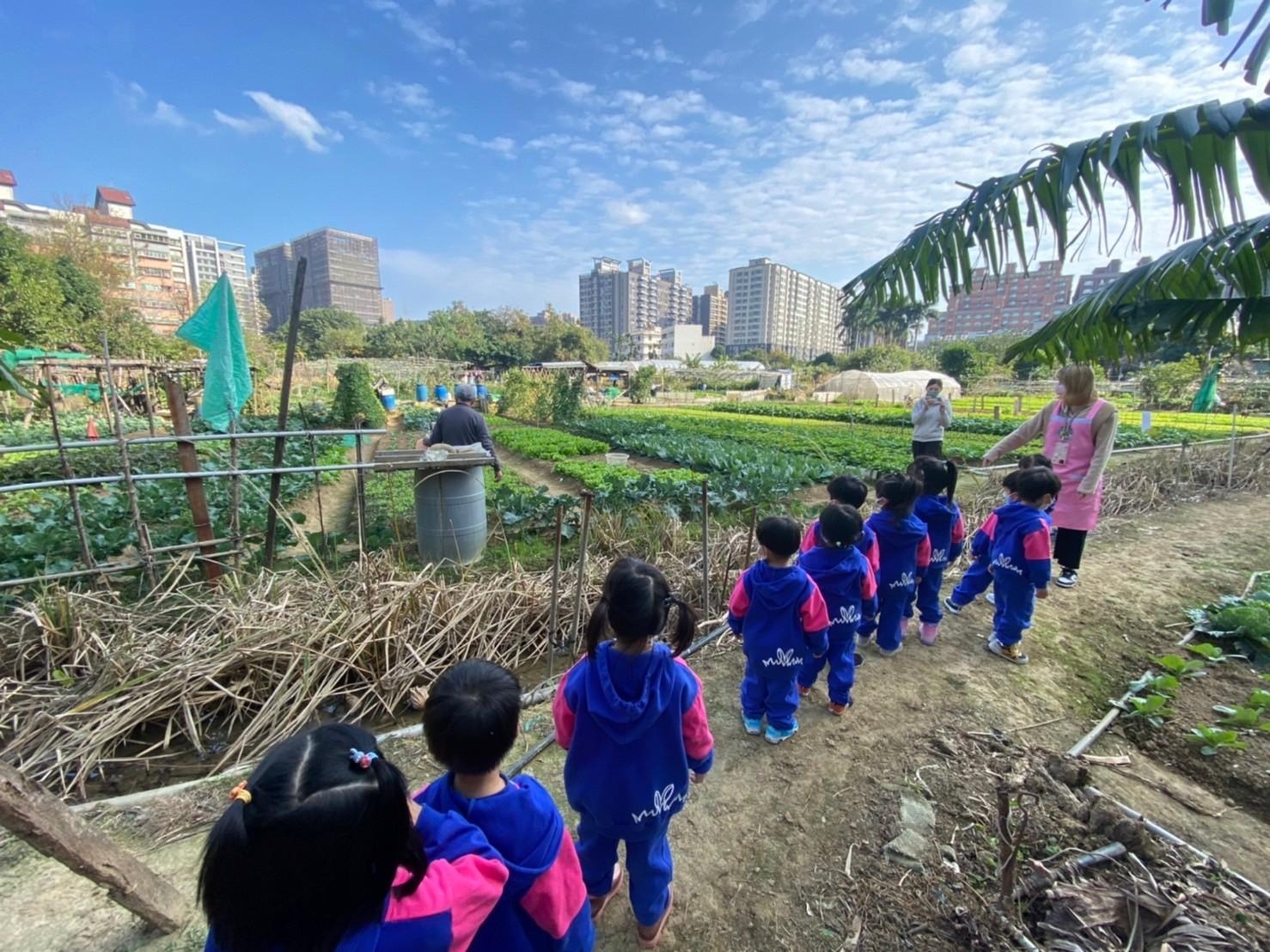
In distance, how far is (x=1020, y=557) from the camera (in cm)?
372

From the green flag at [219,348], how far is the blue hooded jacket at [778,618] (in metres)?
4.32

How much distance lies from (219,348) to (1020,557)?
20.5 feet

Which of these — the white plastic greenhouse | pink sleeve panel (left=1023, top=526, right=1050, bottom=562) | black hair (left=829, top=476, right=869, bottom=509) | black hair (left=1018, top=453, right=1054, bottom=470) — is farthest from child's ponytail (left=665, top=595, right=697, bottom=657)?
the white plastic greenhouse

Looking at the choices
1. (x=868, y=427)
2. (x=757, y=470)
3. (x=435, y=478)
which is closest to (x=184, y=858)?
(x=435, y=478)

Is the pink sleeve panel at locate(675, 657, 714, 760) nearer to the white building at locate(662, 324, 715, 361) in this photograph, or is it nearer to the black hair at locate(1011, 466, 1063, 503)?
the black hair at locate(1011, 466, 1063, 503)

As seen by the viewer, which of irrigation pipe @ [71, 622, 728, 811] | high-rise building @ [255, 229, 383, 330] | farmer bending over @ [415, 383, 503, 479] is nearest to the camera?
irrigation pipe @ [71, 622, 728, 811]

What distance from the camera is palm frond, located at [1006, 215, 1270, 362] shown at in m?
3.23

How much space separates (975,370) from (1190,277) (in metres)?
40.3

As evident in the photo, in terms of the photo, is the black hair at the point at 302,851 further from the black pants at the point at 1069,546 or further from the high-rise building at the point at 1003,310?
the high-rise building at the point at 1003,310

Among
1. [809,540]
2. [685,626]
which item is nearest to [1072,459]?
[809,540]

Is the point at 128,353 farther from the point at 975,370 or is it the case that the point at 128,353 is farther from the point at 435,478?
the point at 975,370

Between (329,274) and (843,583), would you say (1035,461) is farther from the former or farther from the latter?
(329,274)

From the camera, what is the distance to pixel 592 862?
2002 mm

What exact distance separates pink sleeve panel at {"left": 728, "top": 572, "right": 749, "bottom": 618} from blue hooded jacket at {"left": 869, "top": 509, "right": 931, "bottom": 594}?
1.28m
